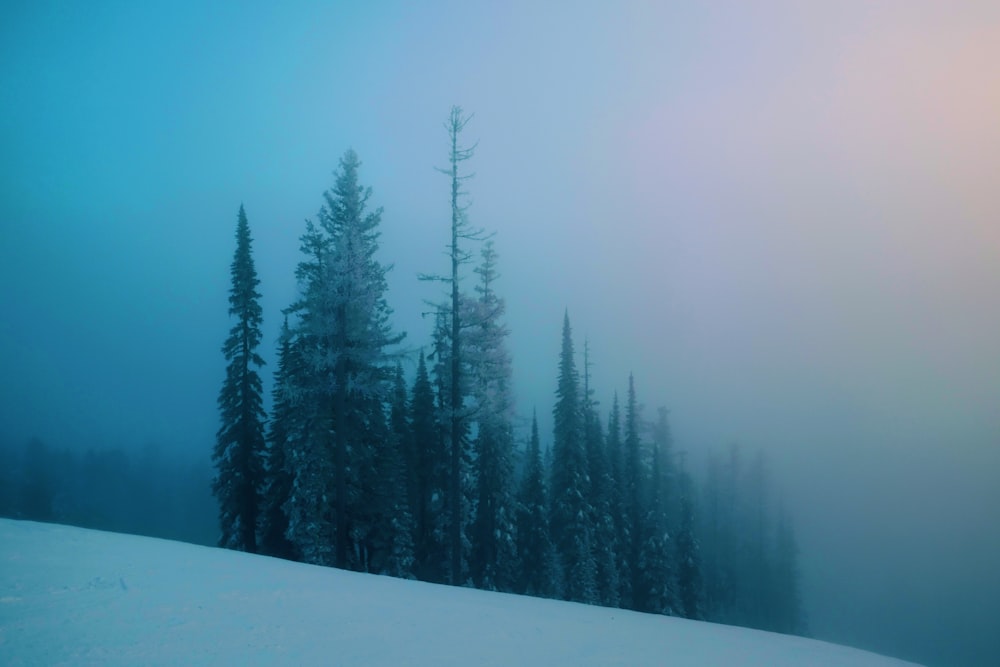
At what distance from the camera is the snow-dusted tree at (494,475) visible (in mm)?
27500

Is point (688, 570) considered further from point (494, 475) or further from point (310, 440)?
point (310, 440)

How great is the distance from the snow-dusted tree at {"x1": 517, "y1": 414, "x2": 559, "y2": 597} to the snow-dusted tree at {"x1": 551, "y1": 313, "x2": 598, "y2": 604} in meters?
1.03

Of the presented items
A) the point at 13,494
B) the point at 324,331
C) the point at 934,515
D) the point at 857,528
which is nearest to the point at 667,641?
the point at 324,331

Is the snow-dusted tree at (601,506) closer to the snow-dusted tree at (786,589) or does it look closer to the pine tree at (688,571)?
the pine tree at (688,571)

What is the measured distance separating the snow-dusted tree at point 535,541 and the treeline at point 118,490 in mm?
40346

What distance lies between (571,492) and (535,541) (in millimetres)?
3647

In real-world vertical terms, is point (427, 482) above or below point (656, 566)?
above

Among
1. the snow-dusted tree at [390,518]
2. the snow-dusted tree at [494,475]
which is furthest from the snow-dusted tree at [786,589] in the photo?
the snow-dusted tree at [390,518]

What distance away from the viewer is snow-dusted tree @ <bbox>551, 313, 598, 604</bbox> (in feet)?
120

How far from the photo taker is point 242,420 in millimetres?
29188

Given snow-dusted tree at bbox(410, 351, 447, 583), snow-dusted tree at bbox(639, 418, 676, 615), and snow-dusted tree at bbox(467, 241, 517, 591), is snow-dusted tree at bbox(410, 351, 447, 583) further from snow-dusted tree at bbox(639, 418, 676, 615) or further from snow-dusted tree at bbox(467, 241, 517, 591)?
snow-dusted tree at bbox(639, 418, 676, 615)

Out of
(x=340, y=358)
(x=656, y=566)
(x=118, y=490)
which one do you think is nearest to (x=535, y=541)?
(x=656, y=566)

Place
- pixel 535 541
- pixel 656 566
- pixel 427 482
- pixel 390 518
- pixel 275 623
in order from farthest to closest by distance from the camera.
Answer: pixel 656 566 → pixel 535 541 → pixel 427 482 → pixel 390 518 → pixel 275 623

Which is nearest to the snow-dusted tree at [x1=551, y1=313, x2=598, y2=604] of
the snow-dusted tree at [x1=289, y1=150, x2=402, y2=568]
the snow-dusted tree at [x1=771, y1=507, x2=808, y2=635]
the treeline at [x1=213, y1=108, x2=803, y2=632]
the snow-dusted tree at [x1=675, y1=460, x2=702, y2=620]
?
the treeline at [x1=213, y1=108, x2=803, y2=632]
